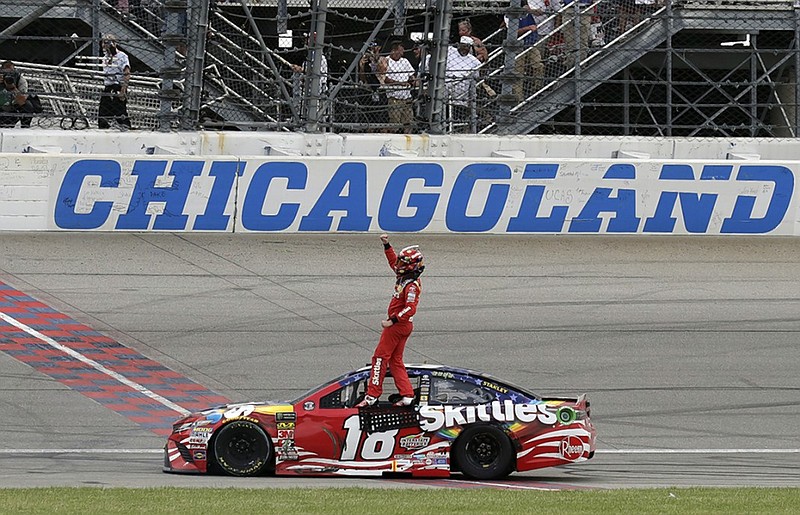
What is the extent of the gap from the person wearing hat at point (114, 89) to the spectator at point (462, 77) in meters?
4.04

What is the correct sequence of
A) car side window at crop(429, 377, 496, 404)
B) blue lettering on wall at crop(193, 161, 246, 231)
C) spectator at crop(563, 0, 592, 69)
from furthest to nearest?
1. spectator at crop(563, 0, 592, 69)
2. blue lettering on wall at crop(193, 161, 246, 231)
3. car side window at crop(429, 377, 496, 404)

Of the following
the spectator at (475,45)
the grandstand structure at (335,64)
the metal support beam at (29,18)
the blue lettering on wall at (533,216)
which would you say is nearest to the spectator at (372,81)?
the grandstand structure at (335,64)

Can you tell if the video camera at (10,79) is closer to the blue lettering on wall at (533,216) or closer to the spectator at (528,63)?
the spectator at (528,63)

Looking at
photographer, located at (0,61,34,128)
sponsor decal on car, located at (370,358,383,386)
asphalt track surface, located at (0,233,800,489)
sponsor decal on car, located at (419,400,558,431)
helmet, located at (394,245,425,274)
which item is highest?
photographer, located at (0,61,34,128)

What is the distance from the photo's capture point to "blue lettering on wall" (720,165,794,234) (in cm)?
1680

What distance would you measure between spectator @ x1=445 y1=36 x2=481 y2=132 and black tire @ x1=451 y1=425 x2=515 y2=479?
822 cm

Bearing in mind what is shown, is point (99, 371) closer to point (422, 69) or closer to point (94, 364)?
point (94, 364)

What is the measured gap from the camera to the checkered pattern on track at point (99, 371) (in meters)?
11.8

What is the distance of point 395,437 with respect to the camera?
983 centimetres

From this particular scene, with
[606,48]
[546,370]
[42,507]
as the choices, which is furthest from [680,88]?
[42,507]

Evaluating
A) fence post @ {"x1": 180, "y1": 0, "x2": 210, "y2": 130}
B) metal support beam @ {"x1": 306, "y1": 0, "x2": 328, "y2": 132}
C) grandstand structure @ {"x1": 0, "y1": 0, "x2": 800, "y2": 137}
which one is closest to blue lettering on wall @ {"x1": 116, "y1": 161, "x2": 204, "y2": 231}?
grandstand structure @ {"x1": 0, "y1": 0, "x2": 800, "y2": 137}

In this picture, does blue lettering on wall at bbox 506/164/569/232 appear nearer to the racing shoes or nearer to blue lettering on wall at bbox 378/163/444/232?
blue lettering on wall at bbox 378/163/444/232

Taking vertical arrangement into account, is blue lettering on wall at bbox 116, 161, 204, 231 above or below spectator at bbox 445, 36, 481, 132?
below

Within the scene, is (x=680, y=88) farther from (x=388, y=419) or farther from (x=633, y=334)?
(x=388, y=419)
